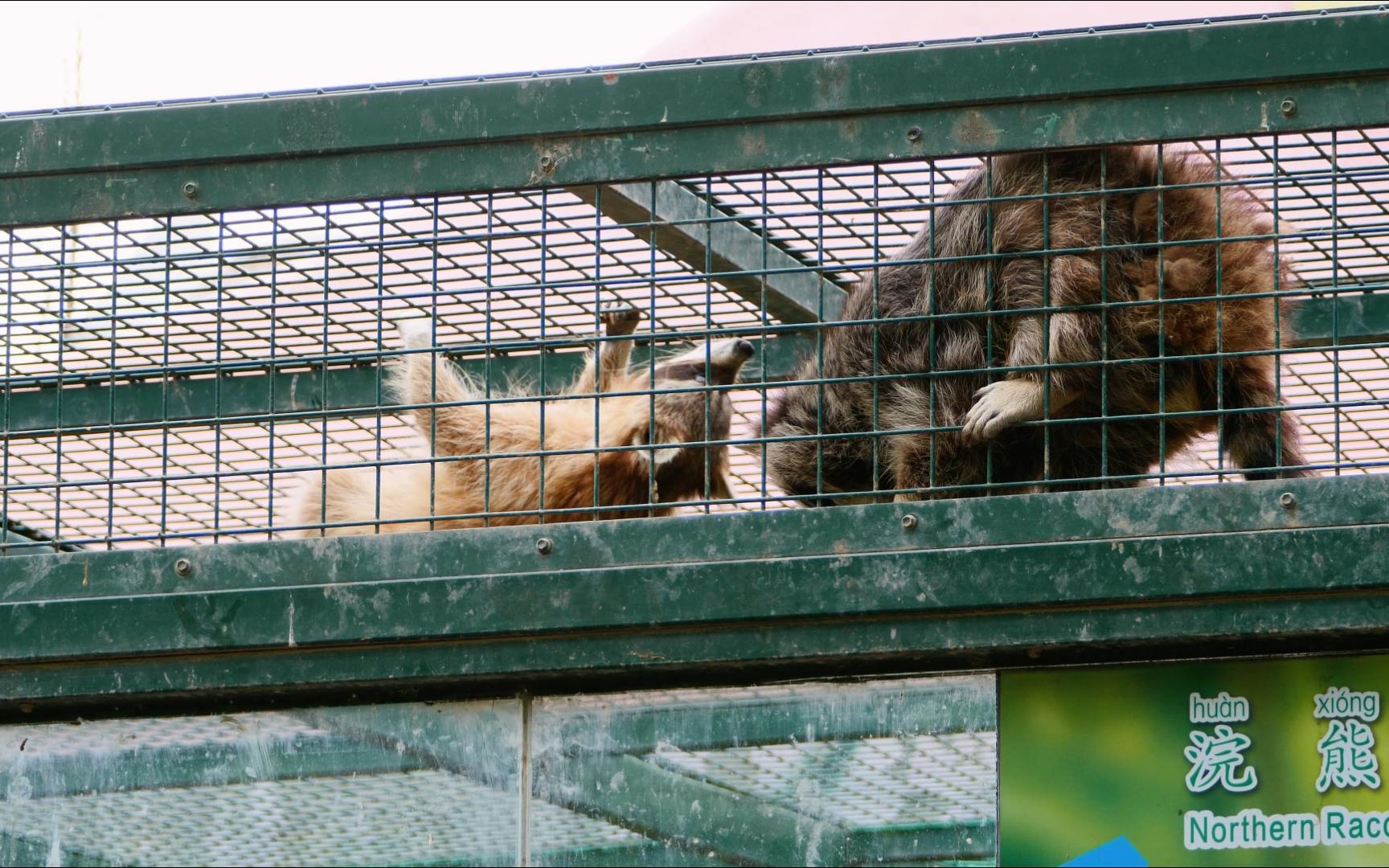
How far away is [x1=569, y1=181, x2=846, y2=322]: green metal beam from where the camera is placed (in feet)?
11.9

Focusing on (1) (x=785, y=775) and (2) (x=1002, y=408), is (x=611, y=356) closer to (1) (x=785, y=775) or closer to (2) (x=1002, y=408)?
(2) (x=1002, y=408)

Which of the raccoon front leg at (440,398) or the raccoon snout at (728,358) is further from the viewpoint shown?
the raccoon front leg at (440,398)

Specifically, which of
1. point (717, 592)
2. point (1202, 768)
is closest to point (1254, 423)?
point (1202, 768)

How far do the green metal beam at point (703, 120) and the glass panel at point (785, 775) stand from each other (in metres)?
0.91

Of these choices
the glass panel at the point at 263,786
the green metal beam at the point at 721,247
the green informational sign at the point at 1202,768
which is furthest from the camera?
the green metal beam at the point at 721,247

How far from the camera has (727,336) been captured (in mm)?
3408

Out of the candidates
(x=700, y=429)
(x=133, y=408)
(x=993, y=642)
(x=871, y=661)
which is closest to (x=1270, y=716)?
(x=993, y=642)

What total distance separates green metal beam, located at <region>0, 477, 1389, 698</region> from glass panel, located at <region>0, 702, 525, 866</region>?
0.12 m

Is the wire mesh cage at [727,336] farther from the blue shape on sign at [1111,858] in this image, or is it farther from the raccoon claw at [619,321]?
the blue shape on sign at [1111,858]

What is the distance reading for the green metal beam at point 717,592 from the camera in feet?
9.02

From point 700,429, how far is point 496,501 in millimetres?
584

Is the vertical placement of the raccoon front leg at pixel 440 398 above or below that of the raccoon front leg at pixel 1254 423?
above

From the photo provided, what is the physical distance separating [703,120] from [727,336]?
0.58 m

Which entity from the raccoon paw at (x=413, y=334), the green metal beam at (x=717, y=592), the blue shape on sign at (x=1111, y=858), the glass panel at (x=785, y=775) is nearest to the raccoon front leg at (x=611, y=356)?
the raccoon paw at (x=413, y=334)
